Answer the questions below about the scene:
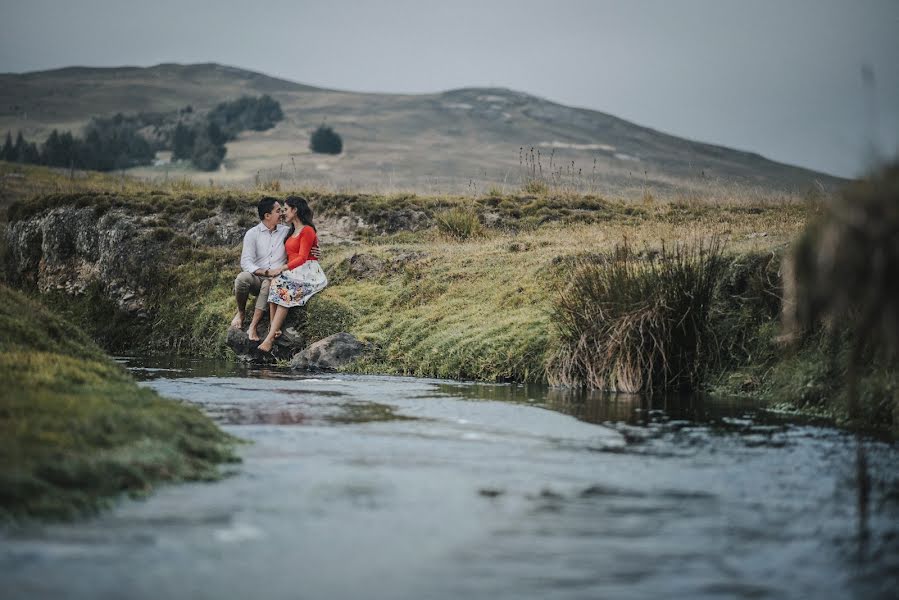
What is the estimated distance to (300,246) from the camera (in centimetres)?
1716

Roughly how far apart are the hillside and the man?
79.7 meters

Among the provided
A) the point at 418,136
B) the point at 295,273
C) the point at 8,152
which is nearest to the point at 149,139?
the point at 8,152

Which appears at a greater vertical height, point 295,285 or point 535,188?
point 535,188

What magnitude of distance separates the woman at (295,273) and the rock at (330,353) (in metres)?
1.01

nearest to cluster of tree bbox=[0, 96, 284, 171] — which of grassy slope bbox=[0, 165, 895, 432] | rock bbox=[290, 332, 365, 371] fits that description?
grassy slope bbox=[0, 165, 895, 432]

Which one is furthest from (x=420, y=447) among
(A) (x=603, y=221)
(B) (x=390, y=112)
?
(B) (x=390, y=112)

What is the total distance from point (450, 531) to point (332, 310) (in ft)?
41.6

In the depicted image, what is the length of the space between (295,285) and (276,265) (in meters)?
0.48

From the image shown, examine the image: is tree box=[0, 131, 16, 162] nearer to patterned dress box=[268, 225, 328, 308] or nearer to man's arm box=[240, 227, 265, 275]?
man's arm box=[240, 227, 265, 275]

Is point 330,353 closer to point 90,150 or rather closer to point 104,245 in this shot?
point 104,245

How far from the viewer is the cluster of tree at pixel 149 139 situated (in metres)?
111

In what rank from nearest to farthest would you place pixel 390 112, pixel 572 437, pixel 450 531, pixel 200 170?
pixel 450 531 < pixel 572 437 < pixel 200 170 < pixel 390 112

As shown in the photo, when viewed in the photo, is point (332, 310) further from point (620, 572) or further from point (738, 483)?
point (620, 572)

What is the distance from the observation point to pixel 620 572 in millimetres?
4695
